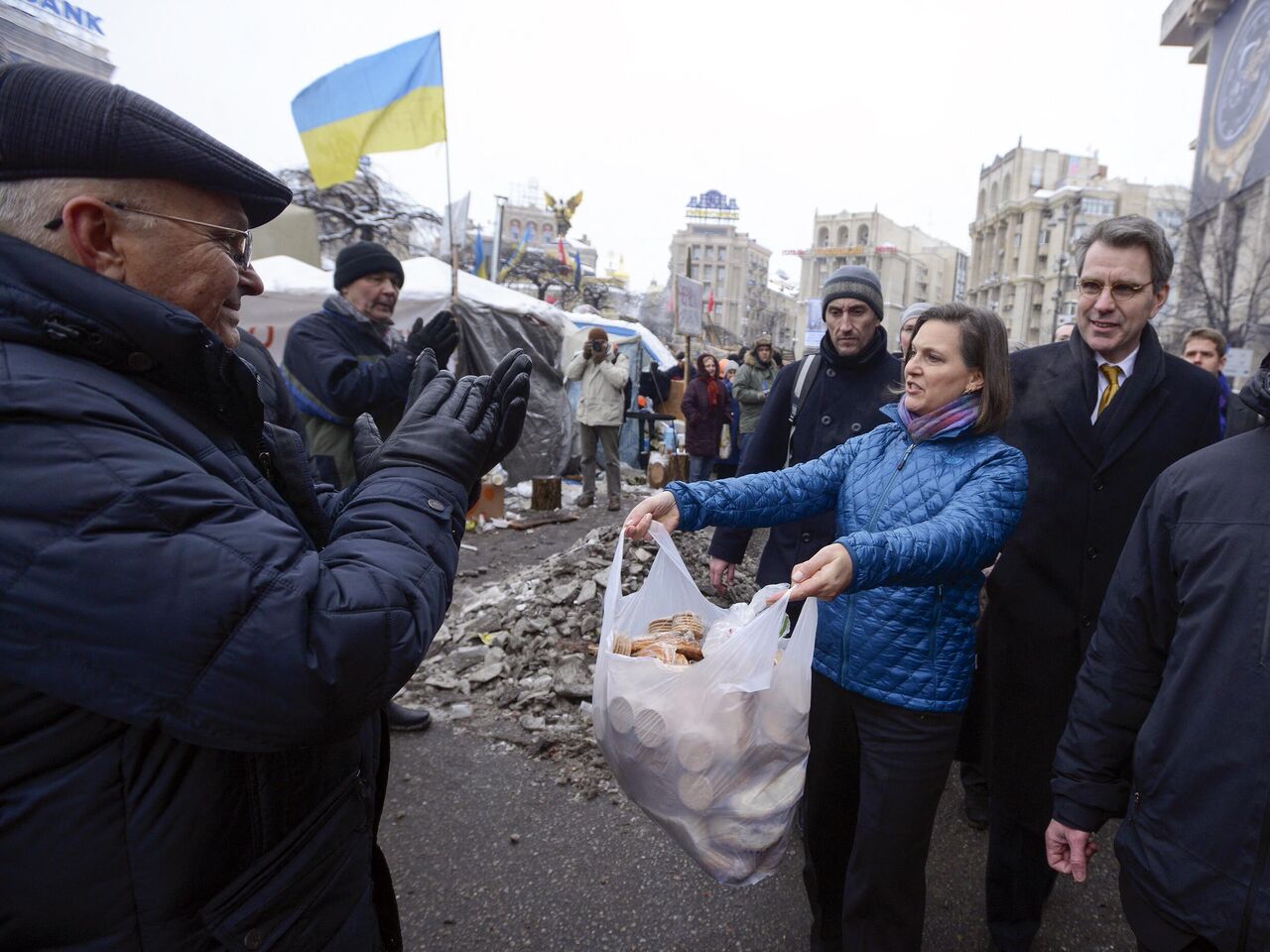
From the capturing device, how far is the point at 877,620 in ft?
6.38

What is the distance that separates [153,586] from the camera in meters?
0.83

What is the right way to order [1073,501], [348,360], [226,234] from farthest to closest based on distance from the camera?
1. [348,360]
2. [1073,501]
3. [226,234]

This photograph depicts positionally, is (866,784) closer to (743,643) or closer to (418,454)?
(743,643)

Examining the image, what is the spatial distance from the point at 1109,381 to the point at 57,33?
114 ft

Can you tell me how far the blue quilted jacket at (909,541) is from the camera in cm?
170

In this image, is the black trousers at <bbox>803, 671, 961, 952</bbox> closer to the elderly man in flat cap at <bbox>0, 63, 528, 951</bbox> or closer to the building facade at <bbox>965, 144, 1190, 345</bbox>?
the elderly man in flat cap at <bbox>0, 63, 528, 951</bbox>

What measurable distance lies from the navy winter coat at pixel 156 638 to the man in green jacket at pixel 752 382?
8257 mm

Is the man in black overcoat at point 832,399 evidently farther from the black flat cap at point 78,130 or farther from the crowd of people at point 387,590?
the black flat cap at point 78,130

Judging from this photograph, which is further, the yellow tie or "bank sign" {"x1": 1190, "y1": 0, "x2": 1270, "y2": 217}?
"bank sign" {"x1": 1190, "y1": 0, "x2": 1270, "y2": 217}

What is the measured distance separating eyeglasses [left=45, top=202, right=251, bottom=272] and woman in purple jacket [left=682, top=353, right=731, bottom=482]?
835 cm

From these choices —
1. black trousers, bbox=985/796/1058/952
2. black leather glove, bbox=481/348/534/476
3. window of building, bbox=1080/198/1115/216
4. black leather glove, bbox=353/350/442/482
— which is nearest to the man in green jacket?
black trousers, bbox=985/796/1058/952

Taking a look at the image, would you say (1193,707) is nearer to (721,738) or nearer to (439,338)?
(721,738)

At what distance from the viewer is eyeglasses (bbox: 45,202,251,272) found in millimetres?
998

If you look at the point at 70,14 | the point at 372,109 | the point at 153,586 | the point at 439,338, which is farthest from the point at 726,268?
the point at 153,586
